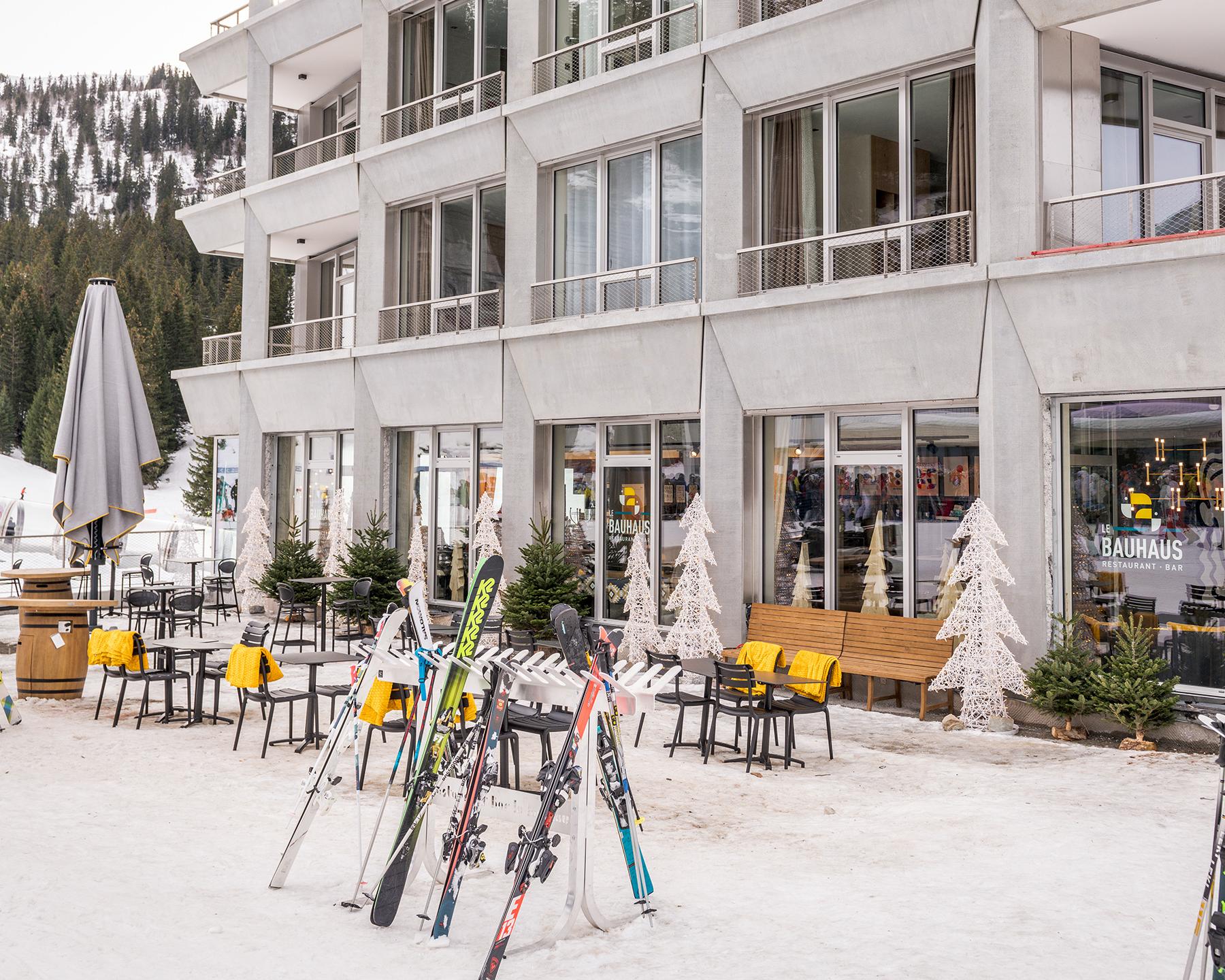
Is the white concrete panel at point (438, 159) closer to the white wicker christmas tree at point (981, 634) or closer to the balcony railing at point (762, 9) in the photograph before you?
the balcony railing at point (762, 9)

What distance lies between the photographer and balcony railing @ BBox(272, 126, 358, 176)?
67.3 ft

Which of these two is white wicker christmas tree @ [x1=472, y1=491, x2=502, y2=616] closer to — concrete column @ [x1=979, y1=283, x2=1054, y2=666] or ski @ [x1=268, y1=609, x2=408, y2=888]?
concrete column @ [x1=979, y1=283, x2=1054, y2=666]

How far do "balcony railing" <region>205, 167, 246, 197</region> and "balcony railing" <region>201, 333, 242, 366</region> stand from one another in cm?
292

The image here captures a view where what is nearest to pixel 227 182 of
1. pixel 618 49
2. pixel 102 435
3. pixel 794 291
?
pixel 618 49

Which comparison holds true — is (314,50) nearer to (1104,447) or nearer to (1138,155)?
(1138,155)

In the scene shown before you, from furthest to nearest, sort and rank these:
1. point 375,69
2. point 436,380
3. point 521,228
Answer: point 375,69, point 436,380, point 521,228

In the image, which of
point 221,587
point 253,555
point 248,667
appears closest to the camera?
point 248,667

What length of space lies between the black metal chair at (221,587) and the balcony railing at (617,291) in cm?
683

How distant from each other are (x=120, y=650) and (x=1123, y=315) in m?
9.86

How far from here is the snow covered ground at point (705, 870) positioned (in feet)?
16.7

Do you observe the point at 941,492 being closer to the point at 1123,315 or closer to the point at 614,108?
the point at 1123,315

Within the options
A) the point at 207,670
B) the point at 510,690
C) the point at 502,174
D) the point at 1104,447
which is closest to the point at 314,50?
the point at 502,174

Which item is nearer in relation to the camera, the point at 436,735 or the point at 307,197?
the point at 436,735

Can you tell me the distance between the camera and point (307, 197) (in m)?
20.4
